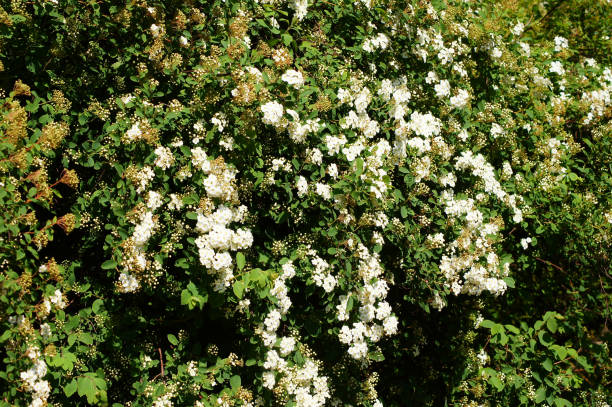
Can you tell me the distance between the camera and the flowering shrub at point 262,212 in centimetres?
269

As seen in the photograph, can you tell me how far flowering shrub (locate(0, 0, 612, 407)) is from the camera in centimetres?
269

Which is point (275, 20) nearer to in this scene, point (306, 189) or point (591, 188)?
point (306, 189)

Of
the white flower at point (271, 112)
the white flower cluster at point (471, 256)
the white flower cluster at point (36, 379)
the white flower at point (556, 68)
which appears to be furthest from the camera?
the white flower at point (556, 68)

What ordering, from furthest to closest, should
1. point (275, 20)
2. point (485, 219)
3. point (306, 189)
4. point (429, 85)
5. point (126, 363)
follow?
point (429, 85)
point (485, 219)
point (275, 20)
point (306, 189)
point (126, 363)

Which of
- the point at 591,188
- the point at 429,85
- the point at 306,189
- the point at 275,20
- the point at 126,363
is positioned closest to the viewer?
the point at 126,363

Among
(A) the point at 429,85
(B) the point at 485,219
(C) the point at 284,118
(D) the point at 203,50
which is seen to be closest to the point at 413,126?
(A) the point at 429,85

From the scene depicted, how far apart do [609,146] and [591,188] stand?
48cm

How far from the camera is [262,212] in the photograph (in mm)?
3248

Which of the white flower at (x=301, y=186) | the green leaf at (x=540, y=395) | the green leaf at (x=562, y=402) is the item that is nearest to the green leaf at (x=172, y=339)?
the white flower at (x=301, y=186)

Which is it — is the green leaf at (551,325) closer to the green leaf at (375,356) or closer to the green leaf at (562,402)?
A: the green leaf at (562,402)

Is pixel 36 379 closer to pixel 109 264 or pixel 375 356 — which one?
pixel 109 264

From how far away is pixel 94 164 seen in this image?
2.88 metres

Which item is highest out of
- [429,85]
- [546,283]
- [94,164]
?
[429,85]

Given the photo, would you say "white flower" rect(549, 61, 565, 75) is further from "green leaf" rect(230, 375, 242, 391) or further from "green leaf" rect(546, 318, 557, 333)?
"green leaf" rect(230, 375, 242, 391)
